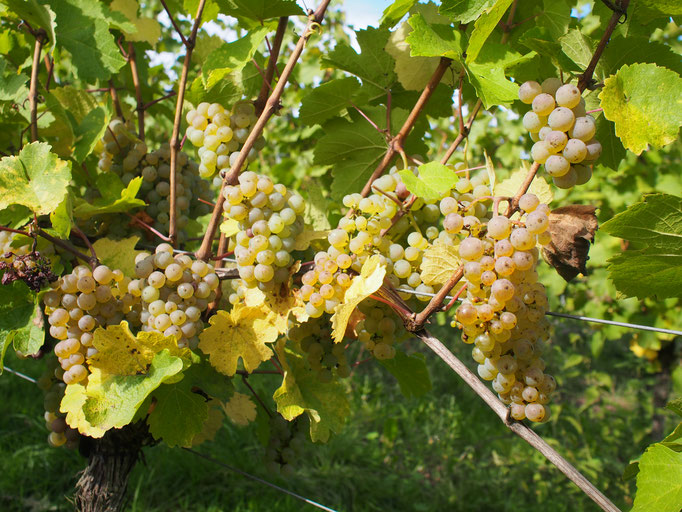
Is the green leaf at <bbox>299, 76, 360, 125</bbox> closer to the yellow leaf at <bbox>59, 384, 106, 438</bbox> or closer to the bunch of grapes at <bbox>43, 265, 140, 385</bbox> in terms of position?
the bunch of grapes at <bbox>43, 265, 140, 385</bbox>

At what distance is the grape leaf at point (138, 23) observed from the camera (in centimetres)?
140

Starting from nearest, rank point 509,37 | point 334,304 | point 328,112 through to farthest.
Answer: point 334,304 < point 509,37 < point 328,112

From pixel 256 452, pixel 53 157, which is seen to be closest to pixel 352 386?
pixel 256 452

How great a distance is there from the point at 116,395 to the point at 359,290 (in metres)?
0.43

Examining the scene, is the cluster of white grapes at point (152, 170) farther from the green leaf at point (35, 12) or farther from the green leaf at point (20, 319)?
the green leaf at point (20, 319)

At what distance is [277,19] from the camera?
1106mm

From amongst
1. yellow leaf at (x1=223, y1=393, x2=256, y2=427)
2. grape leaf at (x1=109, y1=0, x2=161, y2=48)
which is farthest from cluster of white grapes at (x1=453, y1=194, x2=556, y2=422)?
grape leaf at (x1=109, y1=0, x2=161, y2=48)

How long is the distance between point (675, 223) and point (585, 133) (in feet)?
0.66

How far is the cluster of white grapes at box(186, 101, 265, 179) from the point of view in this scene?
3.45 ft

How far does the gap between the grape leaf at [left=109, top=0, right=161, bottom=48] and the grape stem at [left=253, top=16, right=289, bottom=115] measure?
1.57ft

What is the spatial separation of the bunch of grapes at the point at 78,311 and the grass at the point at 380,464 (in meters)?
1.14

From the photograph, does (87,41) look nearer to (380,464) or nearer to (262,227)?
(262,227)

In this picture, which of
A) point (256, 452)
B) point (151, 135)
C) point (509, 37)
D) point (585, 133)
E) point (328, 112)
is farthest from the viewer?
point (256, 452)

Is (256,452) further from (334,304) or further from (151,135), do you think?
(334,304)
